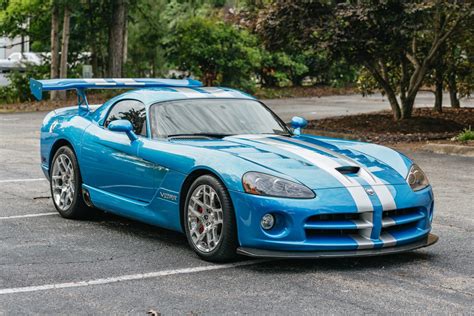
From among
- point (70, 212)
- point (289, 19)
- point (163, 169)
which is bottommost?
point (70, 212)

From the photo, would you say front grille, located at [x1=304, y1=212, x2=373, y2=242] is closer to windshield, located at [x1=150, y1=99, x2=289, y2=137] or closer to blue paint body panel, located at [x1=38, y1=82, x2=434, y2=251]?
blue paint body panel, located at [x1=38, y1=82, x2=434, y2=251]

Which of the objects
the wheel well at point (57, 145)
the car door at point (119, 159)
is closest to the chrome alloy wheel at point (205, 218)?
the car door at point (119, 159)

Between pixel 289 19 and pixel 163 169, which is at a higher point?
pixel 289 19

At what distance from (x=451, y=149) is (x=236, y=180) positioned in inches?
373

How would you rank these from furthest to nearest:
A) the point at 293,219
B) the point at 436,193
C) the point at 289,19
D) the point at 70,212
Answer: the point at 289,19 < the point at 436,193 < the point at 70,212 < the point at 293,219

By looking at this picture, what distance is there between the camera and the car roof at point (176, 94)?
8.57 meters

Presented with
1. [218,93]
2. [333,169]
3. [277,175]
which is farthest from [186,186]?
[218,93]

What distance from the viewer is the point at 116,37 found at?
29484 mm

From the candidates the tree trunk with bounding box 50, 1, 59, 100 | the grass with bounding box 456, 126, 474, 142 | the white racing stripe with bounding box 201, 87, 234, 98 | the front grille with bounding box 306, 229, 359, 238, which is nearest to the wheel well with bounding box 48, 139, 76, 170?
the white racing stripe with bounding box 201, 87, 234, 98

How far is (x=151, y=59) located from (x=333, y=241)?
89.1 ft

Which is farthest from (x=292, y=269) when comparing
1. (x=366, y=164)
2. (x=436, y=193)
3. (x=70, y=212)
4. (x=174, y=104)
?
(x=436, y=193)

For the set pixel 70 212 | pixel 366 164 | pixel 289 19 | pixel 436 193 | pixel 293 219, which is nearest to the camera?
pixel 293 219

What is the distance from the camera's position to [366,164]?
A: 7.58m

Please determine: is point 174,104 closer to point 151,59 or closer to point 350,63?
point 350,63
